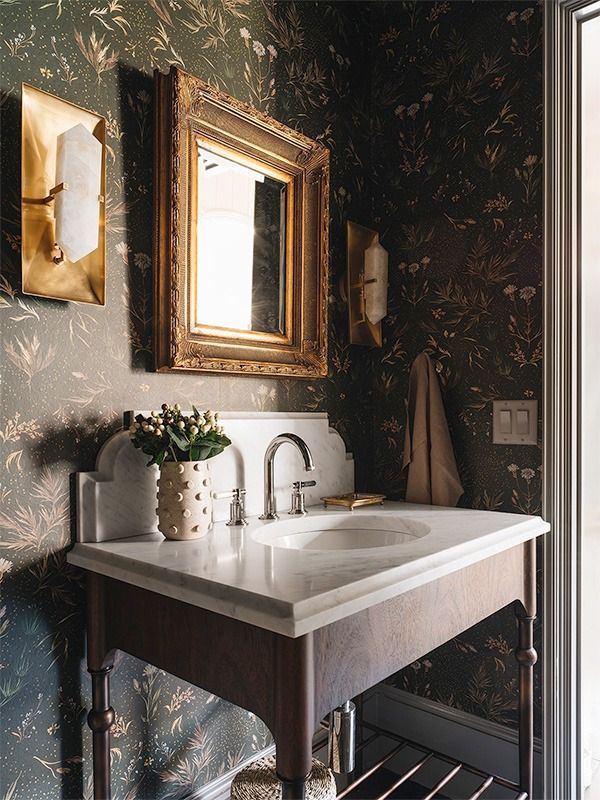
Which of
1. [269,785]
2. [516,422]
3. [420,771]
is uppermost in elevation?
[516,422]

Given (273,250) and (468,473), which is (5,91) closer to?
(273,250)

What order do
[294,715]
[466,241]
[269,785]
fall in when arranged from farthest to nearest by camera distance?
[466,241], [269,785], [294,715]

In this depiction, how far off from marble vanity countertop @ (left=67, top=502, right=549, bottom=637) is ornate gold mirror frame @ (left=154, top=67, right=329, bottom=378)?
40 cm

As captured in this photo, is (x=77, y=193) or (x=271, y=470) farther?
(x=271, y=470)

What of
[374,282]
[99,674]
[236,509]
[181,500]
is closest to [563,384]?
[374,282]

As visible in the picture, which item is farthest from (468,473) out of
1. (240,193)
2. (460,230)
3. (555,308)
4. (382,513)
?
(240,193)

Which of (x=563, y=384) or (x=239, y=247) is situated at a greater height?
(x=239, y=247)

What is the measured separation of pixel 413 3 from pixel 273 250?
2.98ft

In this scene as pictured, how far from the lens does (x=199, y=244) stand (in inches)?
53.9

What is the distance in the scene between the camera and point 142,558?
1039mm

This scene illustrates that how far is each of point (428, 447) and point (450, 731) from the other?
780 mm

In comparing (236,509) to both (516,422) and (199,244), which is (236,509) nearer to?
(199,244)

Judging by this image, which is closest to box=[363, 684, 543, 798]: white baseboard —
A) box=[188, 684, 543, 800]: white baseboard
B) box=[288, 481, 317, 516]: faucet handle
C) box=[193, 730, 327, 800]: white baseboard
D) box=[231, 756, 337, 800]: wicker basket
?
box=[188, 684, 543, 800]: white baseboard

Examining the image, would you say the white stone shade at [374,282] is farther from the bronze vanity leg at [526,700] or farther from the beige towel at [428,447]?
the bronze vanity leg at [526,700]
